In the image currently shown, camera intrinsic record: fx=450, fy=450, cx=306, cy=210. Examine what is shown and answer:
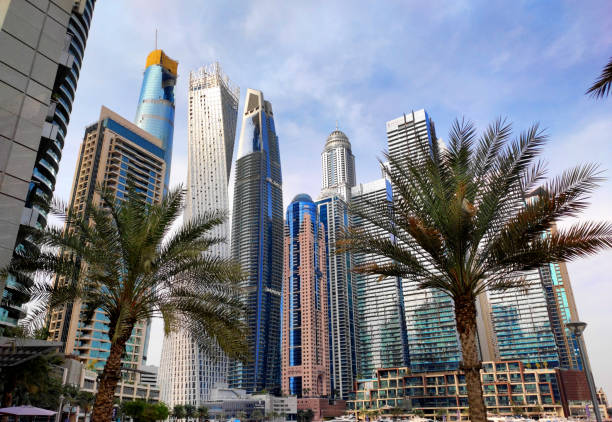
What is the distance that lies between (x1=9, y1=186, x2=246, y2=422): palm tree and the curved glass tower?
172515 mm

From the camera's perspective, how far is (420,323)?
167 metres

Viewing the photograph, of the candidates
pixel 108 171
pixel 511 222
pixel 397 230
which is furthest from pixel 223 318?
pixel 108 171

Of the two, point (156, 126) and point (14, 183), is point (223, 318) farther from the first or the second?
point (156, 126)

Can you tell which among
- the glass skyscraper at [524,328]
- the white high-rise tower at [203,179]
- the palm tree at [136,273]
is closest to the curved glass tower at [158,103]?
the white high-rise tower at [203,179]

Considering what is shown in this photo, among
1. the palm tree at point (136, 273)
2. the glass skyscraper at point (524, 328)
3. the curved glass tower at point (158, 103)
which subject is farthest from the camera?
the curved glass tower at point (158, 103)

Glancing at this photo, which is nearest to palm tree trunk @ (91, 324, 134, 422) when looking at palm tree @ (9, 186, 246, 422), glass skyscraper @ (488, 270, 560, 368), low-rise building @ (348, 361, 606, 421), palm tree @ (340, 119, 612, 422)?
palm tree @ (9, 186, 246, 422)

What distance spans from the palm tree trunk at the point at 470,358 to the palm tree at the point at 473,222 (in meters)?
0.03

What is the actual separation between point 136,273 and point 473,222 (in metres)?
11.0

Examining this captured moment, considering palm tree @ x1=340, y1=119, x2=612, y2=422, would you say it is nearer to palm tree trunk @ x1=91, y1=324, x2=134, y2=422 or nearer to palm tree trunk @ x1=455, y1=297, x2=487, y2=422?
palm tree trunk @ x1=455, y1=297, x2=487, y2=422

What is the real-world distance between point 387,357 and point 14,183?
182 meters

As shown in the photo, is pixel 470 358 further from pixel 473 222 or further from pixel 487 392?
pixel 487 392

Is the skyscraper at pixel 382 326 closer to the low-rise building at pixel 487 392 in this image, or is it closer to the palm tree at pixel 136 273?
the low-rise building at pixel 487 392

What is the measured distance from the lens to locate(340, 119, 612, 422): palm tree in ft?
39.9

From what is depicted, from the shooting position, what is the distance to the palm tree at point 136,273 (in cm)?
1520
